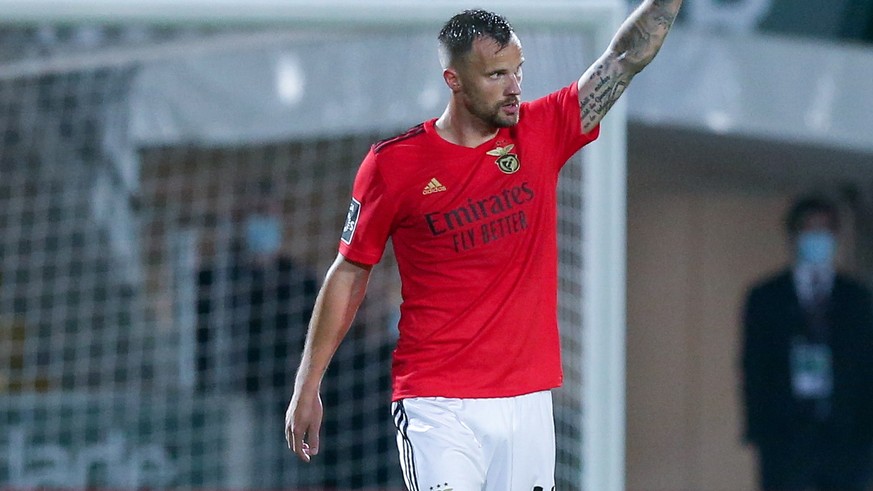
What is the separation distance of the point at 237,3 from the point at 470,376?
2.65m

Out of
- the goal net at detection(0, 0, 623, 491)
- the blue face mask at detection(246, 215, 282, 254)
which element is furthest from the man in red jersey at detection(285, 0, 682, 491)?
the blue face mask at detection(246, 215, 282, 254)

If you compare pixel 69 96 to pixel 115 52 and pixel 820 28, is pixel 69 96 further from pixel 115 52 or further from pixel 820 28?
pixel 820 28

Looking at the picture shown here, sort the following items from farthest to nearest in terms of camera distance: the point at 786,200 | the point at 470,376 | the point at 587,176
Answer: the point at 786,200 < the point at 587,176 < the point at 470,376

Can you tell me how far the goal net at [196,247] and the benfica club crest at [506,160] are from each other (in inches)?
101

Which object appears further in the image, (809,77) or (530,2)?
(809,77)

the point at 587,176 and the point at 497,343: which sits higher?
the point at 587,176

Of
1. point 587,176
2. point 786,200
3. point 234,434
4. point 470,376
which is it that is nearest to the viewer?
point 470,376

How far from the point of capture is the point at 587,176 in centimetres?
586

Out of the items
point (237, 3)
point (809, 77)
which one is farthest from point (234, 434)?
point (809, 77)

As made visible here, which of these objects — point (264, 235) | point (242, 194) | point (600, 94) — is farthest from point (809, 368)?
point (600, 94)

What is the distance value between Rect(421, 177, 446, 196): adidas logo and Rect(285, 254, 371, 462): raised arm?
11.7 inches

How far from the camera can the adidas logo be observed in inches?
155

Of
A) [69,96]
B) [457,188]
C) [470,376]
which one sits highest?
[69,96]

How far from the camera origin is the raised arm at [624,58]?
157 inches
